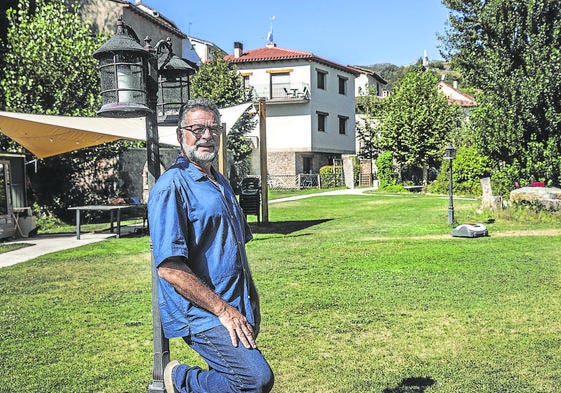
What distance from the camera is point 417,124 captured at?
31781 millimetres

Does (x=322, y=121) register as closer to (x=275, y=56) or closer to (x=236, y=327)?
(x=275, y=56)

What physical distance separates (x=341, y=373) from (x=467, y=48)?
14.2 metres

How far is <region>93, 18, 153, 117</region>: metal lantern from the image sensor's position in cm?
342

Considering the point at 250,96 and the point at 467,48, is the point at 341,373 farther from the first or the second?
the point at 250,96

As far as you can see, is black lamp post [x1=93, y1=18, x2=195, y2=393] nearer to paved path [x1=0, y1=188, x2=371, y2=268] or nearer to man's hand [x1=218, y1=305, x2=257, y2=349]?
man's hand [x1=218, y1=305, x2=257, y2=349]

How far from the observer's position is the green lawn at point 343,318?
4445 millimetres

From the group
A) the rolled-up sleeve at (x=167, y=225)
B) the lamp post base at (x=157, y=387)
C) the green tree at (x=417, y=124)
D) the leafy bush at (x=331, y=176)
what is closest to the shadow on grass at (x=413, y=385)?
the lamp post base at (x=157, y=387)

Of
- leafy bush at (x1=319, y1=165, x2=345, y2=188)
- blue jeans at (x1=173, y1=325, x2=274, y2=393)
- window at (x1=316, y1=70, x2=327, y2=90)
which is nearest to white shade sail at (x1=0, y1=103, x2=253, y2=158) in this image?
blue jeans at (x1=173, y1=325, x2=274, y2=393)

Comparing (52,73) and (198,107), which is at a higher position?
(52,73)

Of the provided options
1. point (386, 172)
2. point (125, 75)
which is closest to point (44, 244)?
point (125, 75)

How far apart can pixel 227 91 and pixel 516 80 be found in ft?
65.5

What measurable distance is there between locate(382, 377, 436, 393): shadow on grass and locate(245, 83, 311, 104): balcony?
34.1 metres

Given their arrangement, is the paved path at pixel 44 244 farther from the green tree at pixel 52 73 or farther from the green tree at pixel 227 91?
the green tree at pixel 227 91

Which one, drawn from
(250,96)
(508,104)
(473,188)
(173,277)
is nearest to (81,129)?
(173,277)
